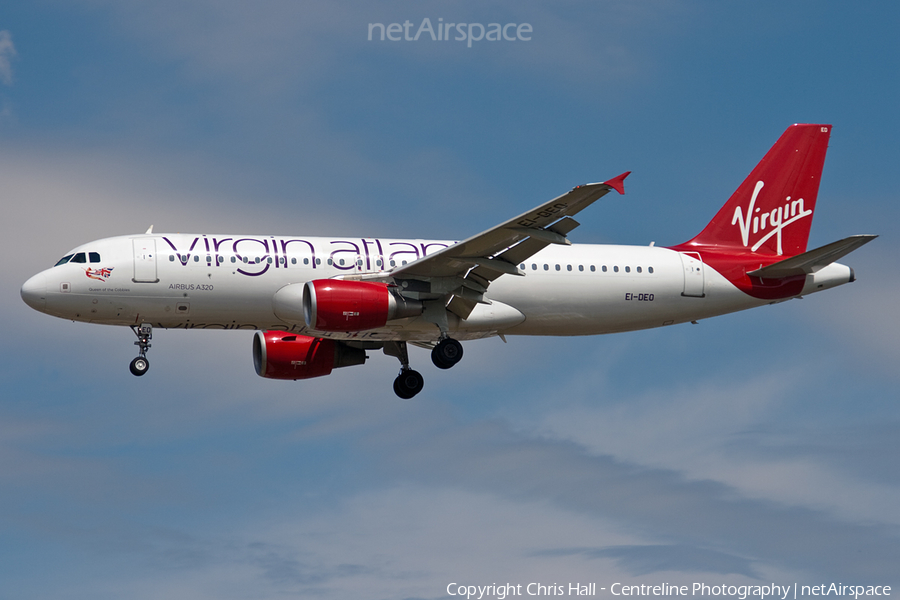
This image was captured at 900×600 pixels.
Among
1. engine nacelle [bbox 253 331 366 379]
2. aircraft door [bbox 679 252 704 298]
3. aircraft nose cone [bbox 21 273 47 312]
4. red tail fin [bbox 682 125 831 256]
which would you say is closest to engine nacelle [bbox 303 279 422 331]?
engine nacelle [bbox 253 331 366 379]

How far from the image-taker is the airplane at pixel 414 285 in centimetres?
3428

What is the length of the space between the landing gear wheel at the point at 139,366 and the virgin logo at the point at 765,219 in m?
20.1

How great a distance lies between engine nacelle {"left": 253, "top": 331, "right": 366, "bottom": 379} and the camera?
3962cm

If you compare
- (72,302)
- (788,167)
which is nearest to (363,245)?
(72,302)

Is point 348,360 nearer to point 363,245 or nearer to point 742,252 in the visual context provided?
point 363,245

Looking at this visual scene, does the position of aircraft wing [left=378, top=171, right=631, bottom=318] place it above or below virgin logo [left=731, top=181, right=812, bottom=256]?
below

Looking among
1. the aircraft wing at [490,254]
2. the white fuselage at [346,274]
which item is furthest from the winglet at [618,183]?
the white fuselage at [346,274]

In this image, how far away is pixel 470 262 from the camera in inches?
1352

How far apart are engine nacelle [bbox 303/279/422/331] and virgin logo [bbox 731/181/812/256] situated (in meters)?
13.7

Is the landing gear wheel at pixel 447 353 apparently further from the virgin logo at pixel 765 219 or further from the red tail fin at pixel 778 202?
the virgin logo at pixel 765 219

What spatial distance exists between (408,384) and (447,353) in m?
4.08

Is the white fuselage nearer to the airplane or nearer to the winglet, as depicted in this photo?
the airplane

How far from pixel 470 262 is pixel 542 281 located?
12.0 feet

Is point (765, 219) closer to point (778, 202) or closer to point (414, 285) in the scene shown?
point (778, 202)
